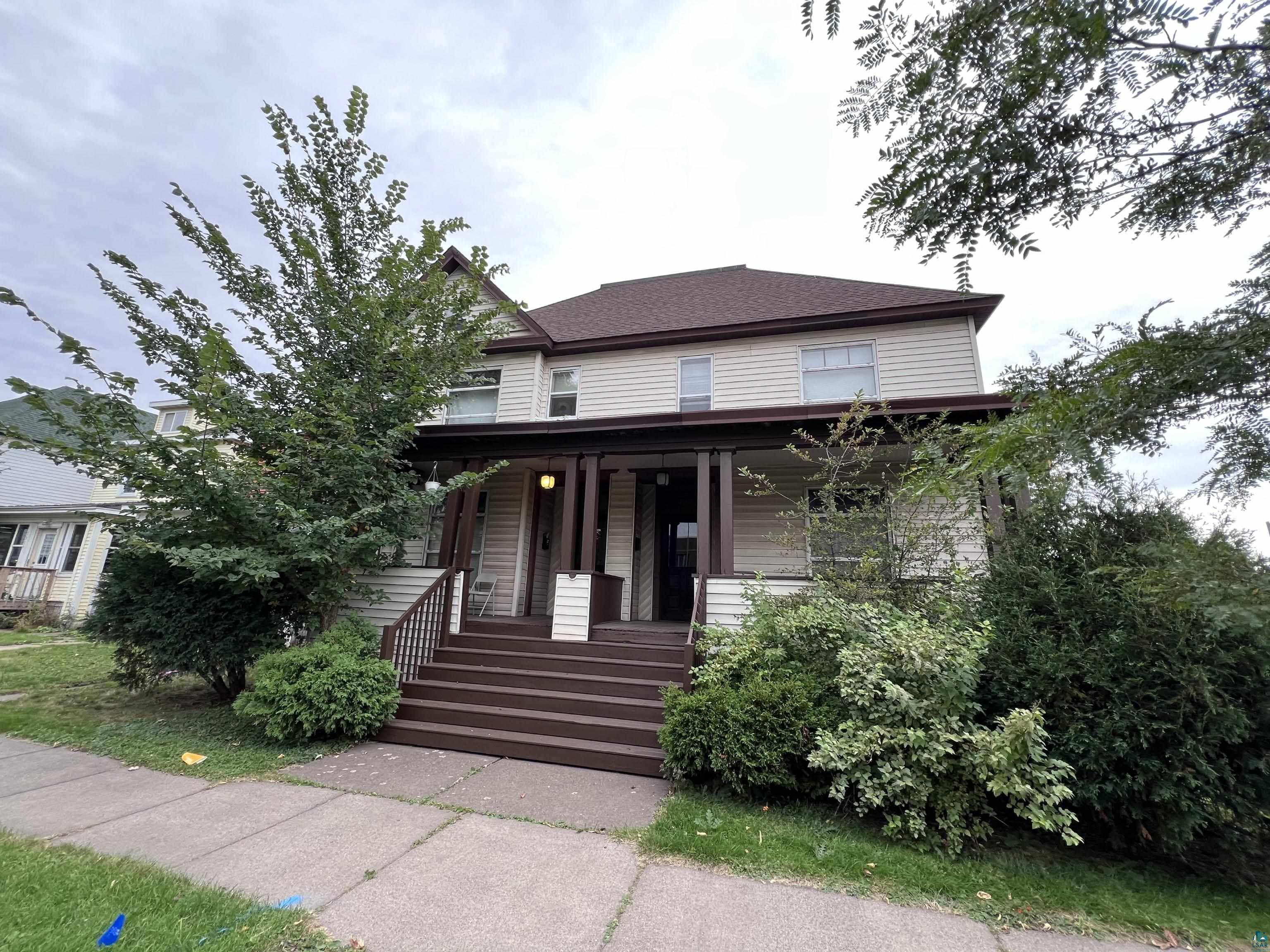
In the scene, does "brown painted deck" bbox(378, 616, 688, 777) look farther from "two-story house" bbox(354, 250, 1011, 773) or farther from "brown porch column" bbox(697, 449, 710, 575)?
"brown porch column" bbox(697, 449, 710, 575)

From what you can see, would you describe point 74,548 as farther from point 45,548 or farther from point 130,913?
point 130,913

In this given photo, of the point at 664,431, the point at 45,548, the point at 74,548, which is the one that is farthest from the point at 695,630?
the point at 45,548

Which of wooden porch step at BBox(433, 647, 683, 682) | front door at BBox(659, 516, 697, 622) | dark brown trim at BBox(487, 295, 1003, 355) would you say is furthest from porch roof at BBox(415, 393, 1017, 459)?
wooden porch step at BBox(433, 647, 683, 682)

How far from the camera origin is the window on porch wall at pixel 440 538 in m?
10.1

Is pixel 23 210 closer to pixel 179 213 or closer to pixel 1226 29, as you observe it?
pixel 179 213

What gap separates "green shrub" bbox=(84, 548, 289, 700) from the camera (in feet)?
20.0

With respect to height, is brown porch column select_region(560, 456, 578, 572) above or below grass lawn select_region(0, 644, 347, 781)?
above

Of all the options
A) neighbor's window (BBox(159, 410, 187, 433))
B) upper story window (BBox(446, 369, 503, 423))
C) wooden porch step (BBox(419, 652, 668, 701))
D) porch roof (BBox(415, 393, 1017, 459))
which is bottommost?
wooden porch step (BBox(419, 652, 668, 701))

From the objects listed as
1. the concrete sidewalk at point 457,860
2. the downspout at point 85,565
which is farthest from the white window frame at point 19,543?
the concrete sidewalk at point 457,860

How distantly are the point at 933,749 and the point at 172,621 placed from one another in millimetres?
7780

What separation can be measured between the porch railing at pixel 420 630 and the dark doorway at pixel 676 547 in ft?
13.0

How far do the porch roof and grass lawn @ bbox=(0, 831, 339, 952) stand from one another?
19.8 ft

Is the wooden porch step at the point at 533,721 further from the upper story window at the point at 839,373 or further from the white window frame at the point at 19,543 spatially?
the white window frame at the point at 19,543

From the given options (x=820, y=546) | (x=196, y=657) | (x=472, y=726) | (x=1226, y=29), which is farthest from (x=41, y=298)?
(x=1226, y=29)
